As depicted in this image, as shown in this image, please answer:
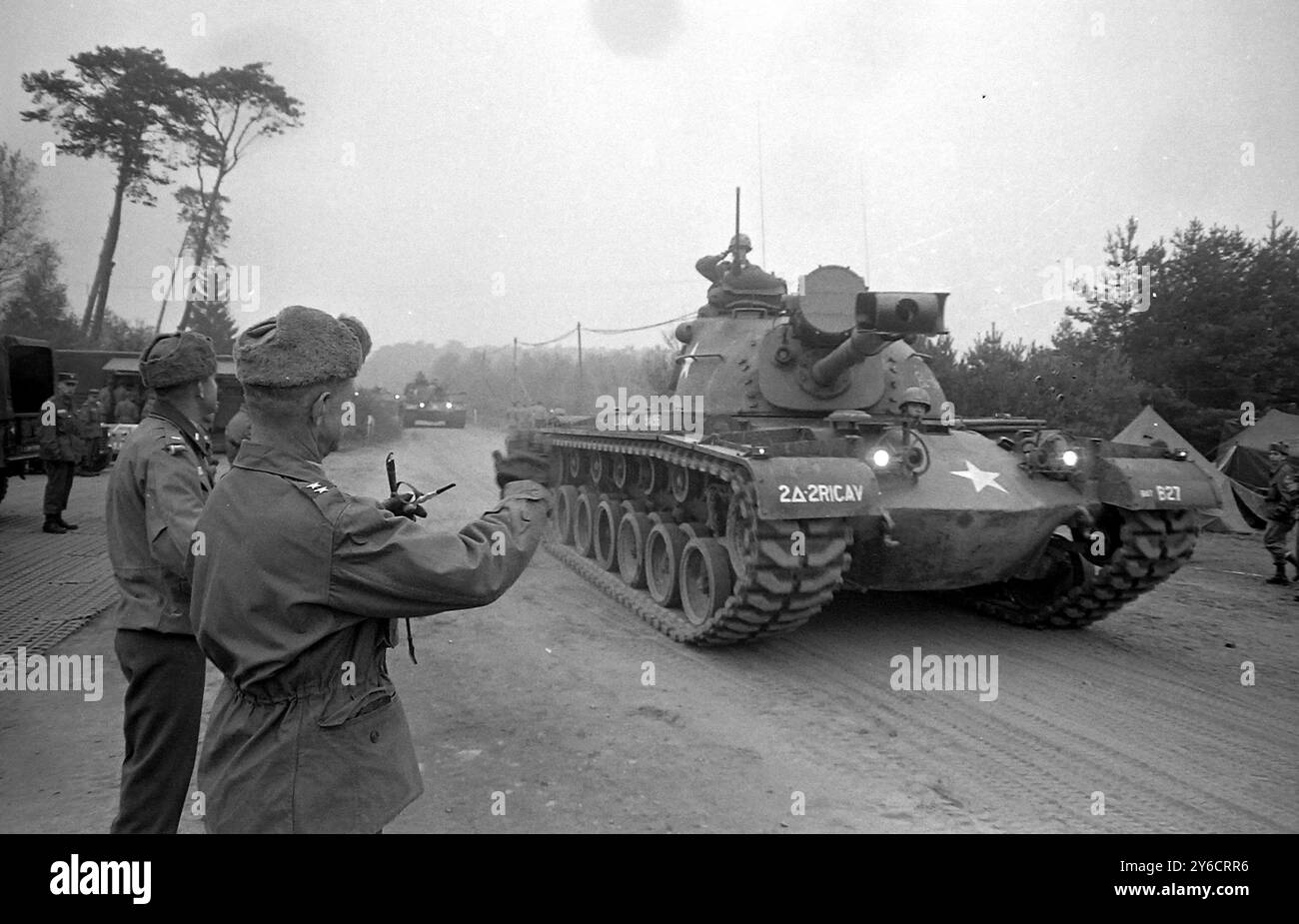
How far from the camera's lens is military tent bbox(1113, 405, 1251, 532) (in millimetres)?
13297

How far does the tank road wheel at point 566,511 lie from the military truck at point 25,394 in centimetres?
680

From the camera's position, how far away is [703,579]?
23.7ft

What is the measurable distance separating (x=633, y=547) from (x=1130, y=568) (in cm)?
429

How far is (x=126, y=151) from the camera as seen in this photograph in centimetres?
2002

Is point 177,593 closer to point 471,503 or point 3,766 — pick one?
point 3,766

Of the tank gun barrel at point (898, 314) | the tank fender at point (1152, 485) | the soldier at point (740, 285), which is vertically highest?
the soldier at point (740, 285)

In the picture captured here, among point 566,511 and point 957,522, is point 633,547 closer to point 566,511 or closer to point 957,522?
point 566,511

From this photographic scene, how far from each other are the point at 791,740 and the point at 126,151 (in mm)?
20964

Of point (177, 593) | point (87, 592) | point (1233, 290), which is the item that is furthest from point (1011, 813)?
point (1233, 290)

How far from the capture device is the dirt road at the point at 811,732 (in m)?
4.00

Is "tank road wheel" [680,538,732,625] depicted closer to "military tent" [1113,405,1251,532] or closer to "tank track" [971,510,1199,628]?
"tank track" [971,510,1199,628]
